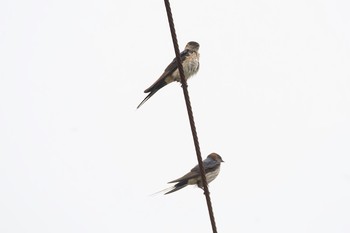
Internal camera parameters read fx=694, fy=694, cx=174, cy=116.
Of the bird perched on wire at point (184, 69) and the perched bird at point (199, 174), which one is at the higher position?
the bird perched on wire at point (184, 69)

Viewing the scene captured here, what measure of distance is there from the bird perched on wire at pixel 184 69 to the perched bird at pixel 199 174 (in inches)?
47.2

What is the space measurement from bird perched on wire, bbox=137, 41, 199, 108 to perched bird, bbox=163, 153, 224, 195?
1.20 meters

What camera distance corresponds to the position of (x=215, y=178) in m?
10.0

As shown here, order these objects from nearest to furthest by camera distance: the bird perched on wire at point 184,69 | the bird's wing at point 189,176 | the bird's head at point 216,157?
the bird's wing at point 189,176
the bird perched on wire at point 184,69
the bird's head at point 216,157


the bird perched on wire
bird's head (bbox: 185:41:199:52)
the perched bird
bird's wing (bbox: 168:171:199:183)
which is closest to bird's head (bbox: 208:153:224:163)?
the perched bird

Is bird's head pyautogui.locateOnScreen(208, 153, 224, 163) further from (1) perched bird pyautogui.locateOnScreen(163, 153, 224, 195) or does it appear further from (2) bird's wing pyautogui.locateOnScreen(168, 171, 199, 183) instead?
(2) bird's wing pyautogui.locateOnScreen(168, 171, 199, 183)

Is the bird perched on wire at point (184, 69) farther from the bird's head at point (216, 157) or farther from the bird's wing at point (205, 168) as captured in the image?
the bird's head at point (216, 157)

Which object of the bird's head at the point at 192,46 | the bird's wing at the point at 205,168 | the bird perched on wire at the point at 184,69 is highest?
the bird's head at the point at 192,46

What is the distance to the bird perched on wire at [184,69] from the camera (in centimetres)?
924

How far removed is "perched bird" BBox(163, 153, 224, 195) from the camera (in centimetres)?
914

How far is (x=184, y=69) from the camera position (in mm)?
9609

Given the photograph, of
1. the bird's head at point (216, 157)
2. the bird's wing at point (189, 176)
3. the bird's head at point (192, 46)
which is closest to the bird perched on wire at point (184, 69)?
the bird's head at point (192, 46)

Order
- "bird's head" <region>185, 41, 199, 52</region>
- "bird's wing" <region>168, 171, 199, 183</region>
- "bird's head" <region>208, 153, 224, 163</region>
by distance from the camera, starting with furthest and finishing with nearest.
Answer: "bird's head" <region>208, 153, 224, 163</region> < "bird's head" <region>185, 41, 199, 52</region> < "bird's wing" <region>168, 171, 199, 183</region>

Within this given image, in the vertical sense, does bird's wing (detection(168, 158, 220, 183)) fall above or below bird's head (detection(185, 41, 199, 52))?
below
